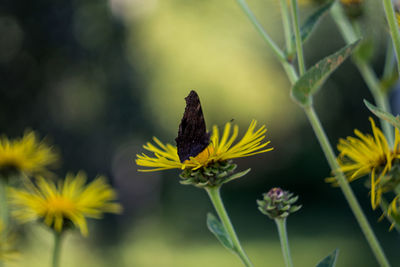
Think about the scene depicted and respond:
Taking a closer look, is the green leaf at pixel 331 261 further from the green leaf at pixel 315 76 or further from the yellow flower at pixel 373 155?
the green leaf at pixel 315 76

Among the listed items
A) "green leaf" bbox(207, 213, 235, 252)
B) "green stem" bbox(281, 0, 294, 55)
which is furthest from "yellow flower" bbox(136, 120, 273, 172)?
"green stem" bbox(281, 0, 294, 55)

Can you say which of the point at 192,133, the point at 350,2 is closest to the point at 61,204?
the point at 192,133

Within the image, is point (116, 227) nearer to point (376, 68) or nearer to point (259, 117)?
point (259, 117)

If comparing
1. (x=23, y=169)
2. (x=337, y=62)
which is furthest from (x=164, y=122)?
(x=337, y=62)

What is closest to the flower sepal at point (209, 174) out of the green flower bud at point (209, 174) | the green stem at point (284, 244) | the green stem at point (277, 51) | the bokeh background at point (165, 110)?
the green flower bud at point (209, 174)

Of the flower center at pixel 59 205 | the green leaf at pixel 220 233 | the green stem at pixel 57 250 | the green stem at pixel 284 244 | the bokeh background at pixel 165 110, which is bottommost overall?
the green stem at pixel 284 244

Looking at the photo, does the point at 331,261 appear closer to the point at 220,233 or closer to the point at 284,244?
the point at 284,244
